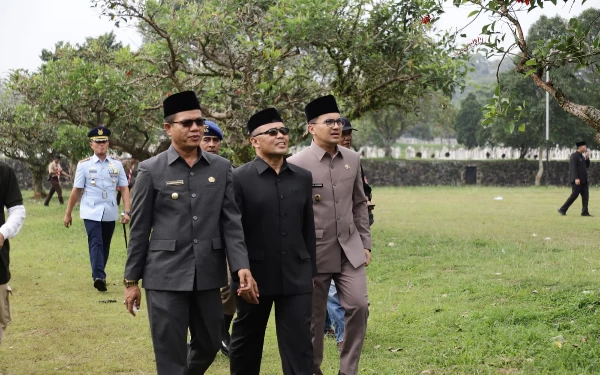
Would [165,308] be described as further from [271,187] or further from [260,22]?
[260,22]

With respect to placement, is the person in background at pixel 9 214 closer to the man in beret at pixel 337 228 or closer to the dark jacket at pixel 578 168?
the man in beret at pixel 337 228

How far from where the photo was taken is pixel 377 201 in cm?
3175

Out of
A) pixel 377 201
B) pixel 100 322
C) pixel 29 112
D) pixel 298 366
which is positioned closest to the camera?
pixel 298 366

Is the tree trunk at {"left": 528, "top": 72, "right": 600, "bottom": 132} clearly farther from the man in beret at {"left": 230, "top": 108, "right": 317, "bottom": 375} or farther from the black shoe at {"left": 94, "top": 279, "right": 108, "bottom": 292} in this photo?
the black shoe at {"left": 94, "top": 279, "right": 108, "bottom": 292}

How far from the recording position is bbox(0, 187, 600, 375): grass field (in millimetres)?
6962

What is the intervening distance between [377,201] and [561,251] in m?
18.4

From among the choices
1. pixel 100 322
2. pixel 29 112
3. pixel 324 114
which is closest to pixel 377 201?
pixel 29 112

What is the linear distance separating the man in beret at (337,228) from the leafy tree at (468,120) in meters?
63.0

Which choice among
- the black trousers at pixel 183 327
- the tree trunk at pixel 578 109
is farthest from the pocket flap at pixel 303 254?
the tree trunk at pixel 578 109

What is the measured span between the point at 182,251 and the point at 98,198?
6203 millimetres

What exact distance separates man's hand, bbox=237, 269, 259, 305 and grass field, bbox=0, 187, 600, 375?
1.80 m

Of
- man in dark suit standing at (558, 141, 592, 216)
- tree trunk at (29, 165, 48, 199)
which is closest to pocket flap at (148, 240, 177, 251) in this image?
man in dark suit standing at (558, 141, 592, 216)

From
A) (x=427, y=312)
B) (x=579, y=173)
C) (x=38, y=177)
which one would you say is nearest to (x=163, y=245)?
(x=427, y=312)

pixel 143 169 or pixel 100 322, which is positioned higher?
pixel 143 169
